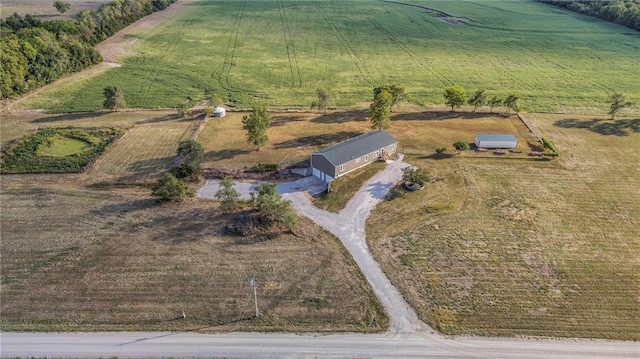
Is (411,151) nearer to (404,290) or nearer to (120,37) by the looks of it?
(404,290)

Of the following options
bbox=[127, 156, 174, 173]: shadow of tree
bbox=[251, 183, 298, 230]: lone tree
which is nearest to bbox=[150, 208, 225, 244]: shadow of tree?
bbox=[251, 183, 298, 230]: lone tree

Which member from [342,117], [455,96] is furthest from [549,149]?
[342,117]

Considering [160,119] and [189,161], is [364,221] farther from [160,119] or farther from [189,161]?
[160,119]

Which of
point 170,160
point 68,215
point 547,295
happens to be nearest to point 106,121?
point 170,160

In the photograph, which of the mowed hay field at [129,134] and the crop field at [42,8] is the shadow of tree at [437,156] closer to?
the mowed hay field at [129,134]

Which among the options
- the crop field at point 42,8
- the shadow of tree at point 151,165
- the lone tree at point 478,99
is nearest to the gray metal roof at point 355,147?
the shadow of tree at point 151,165

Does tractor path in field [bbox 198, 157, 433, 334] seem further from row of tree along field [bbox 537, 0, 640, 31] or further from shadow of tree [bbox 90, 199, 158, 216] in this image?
row of tree along field [bbox 537, 0, 640, 31]
